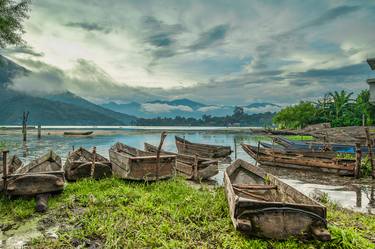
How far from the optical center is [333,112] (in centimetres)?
6228

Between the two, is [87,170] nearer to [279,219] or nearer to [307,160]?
[279,219]

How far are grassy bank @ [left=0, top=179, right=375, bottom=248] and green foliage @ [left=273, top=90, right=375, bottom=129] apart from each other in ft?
145

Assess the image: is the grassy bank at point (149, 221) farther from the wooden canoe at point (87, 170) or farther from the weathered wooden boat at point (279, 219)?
the wooden canoe at point (87, 170)

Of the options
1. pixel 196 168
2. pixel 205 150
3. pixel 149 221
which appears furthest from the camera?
pixel 205 150

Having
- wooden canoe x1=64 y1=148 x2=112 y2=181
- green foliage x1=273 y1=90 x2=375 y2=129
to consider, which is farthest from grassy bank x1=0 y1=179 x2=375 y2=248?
green foliage x1=273 y1=90 x2=375 y2=129

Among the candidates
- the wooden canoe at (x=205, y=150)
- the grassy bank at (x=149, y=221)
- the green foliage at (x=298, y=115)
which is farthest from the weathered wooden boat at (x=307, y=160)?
the green foliage at (x=298, y=115)

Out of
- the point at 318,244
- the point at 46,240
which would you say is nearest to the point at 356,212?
the point at 318,244

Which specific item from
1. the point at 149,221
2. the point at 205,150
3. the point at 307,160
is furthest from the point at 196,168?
the point at 205,150

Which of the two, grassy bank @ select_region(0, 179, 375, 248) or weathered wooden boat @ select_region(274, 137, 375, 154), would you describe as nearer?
grassy bank @ select_region(0, 179, 375, 248)

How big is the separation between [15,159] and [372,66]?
80.2 feet

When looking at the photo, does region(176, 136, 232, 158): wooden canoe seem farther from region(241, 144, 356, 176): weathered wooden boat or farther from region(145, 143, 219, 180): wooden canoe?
region(145, 143, 219, 180): wooden canoe

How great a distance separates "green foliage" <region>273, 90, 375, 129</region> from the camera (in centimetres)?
5102

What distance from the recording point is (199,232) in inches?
250

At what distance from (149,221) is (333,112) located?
66788mm
